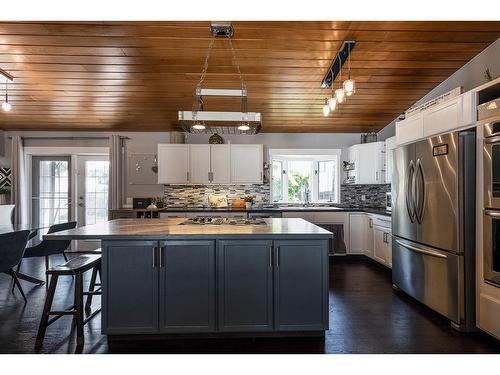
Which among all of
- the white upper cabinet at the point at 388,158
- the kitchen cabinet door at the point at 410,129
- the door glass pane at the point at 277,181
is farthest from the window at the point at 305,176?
the kitchen cabinet door at the point at 410,129

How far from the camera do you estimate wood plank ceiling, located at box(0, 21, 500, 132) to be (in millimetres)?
3098

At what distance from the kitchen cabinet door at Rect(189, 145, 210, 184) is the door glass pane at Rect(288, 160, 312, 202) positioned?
164 cm

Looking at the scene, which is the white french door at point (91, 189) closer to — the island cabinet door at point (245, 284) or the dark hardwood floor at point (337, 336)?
the dark hardwood floor at point (337, 336)

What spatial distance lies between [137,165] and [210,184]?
4.62ft

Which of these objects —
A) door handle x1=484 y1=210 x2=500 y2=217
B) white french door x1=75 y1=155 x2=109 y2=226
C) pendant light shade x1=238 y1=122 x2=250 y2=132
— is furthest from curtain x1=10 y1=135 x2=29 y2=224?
door handle x1=484 y1=210 x2=500 y2=217

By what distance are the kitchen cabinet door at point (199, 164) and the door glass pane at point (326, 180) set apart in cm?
220

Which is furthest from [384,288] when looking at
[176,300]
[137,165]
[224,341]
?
[137,165]

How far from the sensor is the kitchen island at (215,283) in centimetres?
241

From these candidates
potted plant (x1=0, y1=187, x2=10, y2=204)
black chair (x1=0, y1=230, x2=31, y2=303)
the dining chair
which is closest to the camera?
black chair (x1=0, y1=230, x2=31, y2=303)

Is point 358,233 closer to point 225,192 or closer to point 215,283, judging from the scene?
point 225,192

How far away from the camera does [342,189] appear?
19.1ft

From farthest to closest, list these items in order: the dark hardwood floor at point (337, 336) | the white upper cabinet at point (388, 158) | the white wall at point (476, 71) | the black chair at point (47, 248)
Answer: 1. the white upper cabinet at point (388, 158)
2. the black chair at point (47, 248)
3. the white wall at point (476, 71)
4. the dark hardwood floor at point (337, 336)

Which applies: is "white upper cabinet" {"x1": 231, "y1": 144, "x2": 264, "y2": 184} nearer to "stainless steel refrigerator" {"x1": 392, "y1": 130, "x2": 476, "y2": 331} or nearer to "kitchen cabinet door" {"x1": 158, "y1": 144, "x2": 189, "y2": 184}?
"kitchen cabinet door" {"x1": 158, "y1": 144, "x2": 189, "y2": 184}

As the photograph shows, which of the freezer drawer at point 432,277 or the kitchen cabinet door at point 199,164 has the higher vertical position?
the kitchen cabinet door at point 199,164
